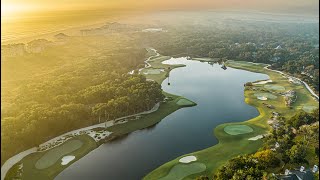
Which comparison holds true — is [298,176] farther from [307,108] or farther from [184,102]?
[184,102]

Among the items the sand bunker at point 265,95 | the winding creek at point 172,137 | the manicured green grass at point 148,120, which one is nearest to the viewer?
the winding creek at point 172,137

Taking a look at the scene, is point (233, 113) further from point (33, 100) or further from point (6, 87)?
point (6, 87)

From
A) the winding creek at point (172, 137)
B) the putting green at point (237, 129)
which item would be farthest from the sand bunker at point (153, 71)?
the putting green at point (237, 129)

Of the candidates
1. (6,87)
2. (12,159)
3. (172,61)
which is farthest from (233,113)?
(172,61)

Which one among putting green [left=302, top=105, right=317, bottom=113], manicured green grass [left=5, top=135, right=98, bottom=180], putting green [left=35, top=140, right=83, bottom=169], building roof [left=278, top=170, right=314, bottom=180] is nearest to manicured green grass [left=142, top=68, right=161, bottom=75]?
putting green [left=302, top=105, right=317, bottom=113]

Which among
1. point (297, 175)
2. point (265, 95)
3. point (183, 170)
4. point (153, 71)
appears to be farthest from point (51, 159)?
point (153, 71)

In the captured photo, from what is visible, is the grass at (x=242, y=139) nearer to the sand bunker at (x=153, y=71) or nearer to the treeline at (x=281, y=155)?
the treeline at (x=281, y=155)
